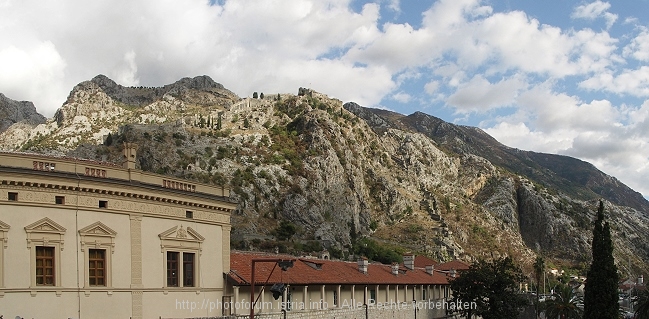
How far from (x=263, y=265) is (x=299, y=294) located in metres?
3.18

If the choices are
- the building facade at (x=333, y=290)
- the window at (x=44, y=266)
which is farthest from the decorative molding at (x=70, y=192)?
the building facade at (x=333, y=290)

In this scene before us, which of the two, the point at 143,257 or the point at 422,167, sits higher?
the point at 422,167

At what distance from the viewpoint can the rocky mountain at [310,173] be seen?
422ft

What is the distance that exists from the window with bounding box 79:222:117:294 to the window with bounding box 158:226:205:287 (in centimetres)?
349

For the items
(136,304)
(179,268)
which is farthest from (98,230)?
(179,268)

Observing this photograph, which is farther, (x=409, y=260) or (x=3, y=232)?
(x=409, y=260)

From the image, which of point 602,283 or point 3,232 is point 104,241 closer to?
point 3,232

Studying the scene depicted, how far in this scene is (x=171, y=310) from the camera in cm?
3856

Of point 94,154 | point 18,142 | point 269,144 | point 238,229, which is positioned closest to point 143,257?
point 238,229

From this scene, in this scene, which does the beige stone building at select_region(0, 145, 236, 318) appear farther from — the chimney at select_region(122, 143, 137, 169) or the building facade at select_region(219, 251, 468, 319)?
the building facade at select_region(219, 251, 468, 319)

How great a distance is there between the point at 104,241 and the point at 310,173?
356ft

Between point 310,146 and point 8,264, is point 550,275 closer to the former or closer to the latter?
point 310,146

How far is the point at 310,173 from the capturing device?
470ft

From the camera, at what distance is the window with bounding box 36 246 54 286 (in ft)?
108
